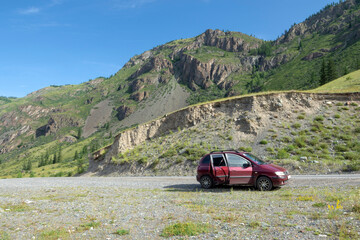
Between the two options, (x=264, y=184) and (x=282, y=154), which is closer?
(x=264, y=184)

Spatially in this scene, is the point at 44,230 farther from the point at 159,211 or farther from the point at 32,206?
the point at 32,206

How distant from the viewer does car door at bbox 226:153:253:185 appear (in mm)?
A: 11945

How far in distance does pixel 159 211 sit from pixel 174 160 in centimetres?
1785

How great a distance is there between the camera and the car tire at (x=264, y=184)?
1141 centimetres

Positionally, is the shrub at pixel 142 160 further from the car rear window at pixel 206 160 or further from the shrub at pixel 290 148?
the shrub at pixel 290 148

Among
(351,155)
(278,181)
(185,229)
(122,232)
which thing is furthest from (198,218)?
(351,155)

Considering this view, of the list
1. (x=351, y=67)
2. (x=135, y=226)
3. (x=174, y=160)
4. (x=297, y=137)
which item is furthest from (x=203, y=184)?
(x=351, y=67)

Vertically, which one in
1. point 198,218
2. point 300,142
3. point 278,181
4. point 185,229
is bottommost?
point 198,218

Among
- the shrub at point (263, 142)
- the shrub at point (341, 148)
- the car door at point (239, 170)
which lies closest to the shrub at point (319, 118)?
the shrub at point (341, 148)

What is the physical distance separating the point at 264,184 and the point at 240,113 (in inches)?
782

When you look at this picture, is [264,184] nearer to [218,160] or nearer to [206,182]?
[218,160]

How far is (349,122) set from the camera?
996 inches

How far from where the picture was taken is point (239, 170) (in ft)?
39.9

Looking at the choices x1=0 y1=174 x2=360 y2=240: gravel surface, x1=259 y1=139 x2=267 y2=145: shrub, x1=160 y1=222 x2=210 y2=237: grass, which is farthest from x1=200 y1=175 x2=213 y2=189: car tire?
x1=259 y1=139 x2=267 y2=145: shrub
